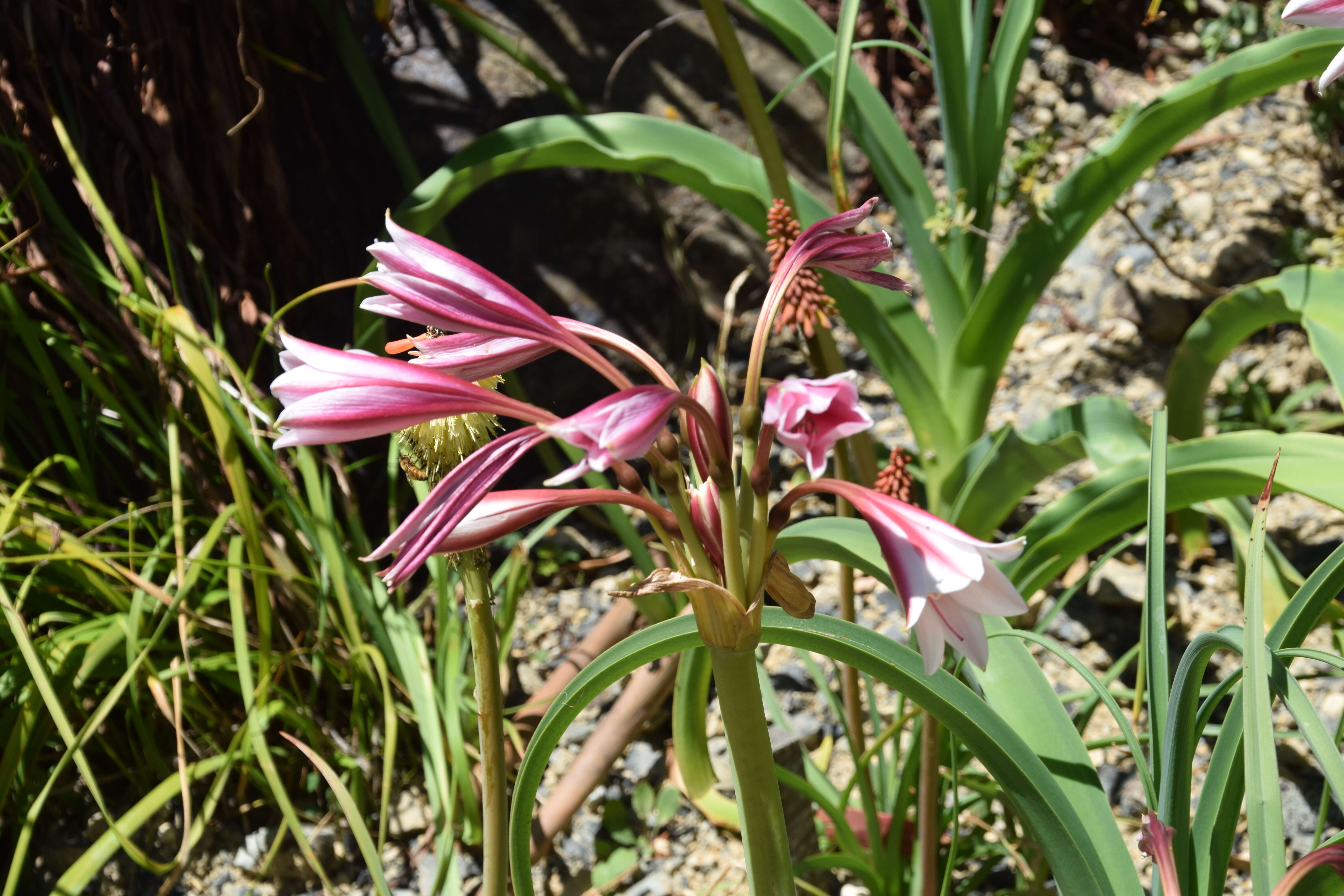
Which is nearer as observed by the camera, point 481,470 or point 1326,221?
point 481,470

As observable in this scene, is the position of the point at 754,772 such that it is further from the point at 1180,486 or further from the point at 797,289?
the point at 1180,486

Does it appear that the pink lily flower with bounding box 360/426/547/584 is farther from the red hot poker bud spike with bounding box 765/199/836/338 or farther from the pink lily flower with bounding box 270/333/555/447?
the red hot poker bud spike with bounding box 765/199/836/338

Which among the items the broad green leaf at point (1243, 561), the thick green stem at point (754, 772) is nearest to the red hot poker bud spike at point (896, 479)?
the broad green leaf at point (1243, 561)

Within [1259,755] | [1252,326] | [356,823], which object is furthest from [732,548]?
[1252,326]

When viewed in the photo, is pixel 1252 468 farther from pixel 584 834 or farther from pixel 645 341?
pixel 645 341

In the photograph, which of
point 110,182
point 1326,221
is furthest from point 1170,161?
point 110,182

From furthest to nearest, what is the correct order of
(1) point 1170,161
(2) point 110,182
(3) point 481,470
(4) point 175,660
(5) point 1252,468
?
(1) point 1170,161, (2) point 110,182, (4) point 175,660, (5) point 1252,468, (3) point 481,470

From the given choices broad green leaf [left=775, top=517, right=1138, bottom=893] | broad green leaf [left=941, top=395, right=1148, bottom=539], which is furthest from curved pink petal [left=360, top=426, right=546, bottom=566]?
broad green leaf [left=941, top=395, right=1148, bottom=539]
